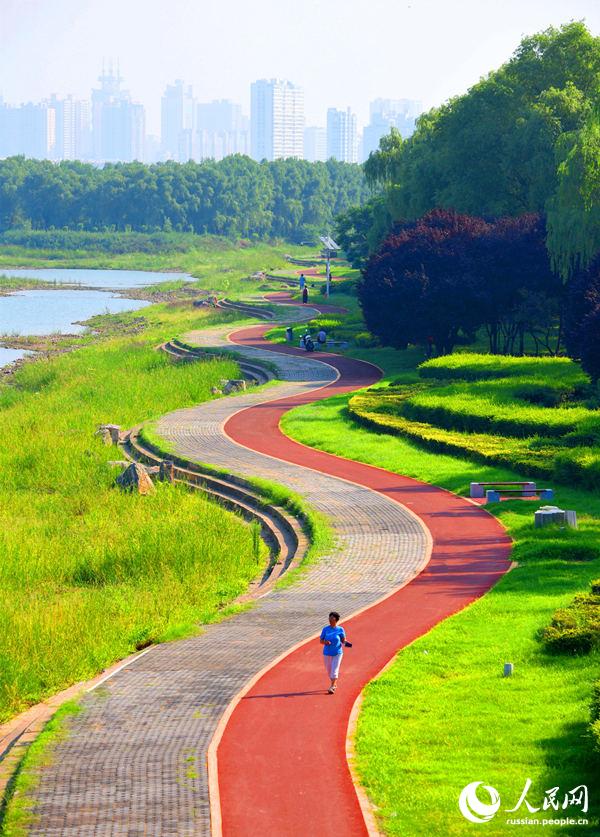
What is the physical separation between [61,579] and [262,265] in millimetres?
108983

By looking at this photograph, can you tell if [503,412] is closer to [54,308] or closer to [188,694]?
[188,694]

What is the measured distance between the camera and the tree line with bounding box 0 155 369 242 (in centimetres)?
17300

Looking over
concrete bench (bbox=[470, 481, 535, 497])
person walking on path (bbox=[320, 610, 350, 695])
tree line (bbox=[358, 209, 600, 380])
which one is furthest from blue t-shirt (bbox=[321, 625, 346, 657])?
tree line (bbox=[358, 209, 600, 380])

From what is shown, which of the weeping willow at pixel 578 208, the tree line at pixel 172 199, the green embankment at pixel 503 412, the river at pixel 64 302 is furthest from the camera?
the tree line at pixel 172 199

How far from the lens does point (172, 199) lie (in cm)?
17175

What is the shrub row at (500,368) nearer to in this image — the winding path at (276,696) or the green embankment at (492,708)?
the winding path at (276,696)

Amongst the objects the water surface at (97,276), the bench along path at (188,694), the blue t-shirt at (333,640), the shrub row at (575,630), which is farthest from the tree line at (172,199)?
the blue t-shirt at (333,640)

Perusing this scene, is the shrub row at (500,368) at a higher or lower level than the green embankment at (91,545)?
higher

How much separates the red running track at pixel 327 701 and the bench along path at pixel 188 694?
25cm

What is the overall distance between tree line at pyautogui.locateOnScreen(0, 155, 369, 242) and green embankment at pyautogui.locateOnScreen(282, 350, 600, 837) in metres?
150

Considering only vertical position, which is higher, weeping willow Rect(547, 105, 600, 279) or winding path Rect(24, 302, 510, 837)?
weeping willow Rect(547, 105, 600, 279)

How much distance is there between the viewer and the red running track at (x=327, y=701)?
12.8m

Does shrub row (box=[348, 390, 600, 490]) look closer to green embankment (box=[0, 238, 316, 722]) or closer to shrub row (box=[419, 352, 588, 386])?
shrub row (box=[419, 352, 588, 386])

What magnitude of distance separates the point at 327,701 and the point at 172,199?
526 feet
